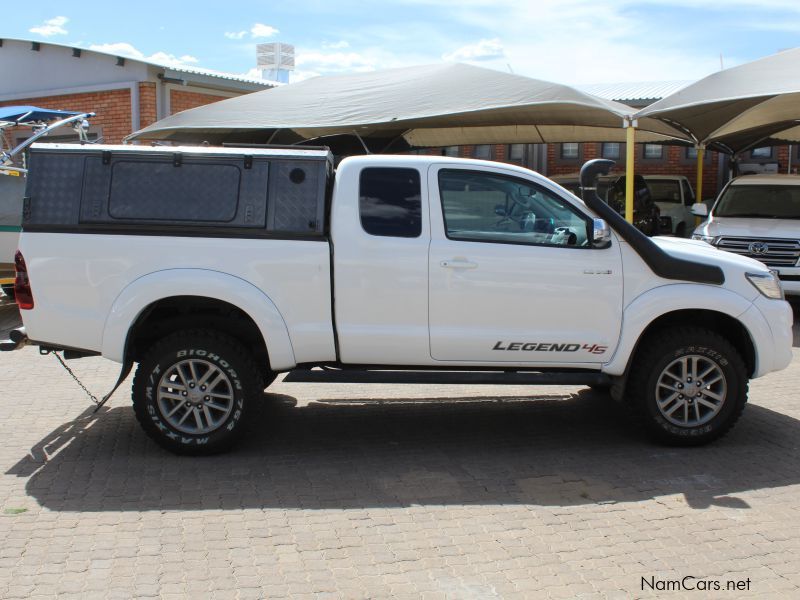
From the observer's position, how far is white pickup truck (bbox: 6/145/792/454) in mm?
5539

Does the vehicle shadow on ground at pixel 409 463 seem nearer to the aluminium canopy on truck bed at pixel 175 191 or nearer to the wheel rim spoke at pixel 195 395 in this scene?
the wheel rim spoke at pixel 195 395

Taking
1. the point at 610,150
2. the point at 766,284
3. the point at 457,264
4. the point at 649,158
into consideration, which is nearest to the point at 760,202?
the point at 766,284

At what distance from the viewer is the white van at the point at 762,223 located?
1111cm

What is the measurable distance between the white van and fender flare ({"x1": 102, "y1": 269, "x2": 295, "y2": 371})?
25.9ft

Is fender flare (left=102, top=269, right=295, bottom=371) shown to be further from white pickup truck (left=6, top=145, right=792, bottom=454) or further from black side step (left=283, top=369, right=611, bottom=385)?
black side step (left=283, top=369, right=611, bottom=385)

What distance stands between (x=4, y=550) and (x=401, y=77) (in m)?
11.0

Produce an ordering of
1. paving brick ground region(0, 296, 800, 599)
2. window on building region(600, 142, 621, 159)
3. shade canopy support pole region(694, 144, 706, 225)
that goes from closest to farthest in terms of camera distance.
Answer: paving brick ground region(0, 296, 800, 599), shade canopy support pole region(694, 144, 706, 225), window on building region(600, 142, 621, 159)

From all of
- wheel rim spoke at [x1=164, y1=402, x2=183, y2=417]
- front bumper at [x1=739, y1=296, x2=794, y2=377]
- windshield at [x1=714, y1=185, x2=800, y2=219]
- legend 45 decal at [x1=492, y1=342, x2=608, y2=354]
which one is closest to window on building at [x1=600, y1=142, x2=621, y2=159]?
windshield at [x1=714, y1=185, x2=800, y2=219]

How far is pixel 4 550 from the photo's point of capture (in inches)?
169

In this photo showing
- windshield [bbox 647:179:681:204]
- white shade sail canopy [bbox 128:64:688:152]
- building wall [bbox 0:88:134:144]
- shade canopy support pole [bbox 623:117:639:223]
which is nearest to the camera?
shade canopy support pole [bbox 623:117:639:223]

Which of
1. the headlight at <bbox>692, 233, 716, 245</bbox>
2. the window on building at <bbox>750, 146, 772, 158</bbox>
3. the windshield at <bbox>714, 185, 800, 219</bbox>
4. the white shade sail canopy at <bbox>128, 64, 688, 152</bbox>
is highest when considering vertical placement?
the window on building at <bbox>750, 146, 772, 158</bbox>

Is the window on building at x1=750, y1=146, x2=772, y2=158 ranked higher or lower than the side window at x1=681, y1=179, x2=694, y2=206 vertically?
higher

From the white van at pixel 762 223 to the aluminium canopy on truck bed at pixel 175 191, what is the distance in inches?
303

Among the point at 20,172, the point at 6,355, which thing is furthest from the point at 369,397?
the point at 20,172
